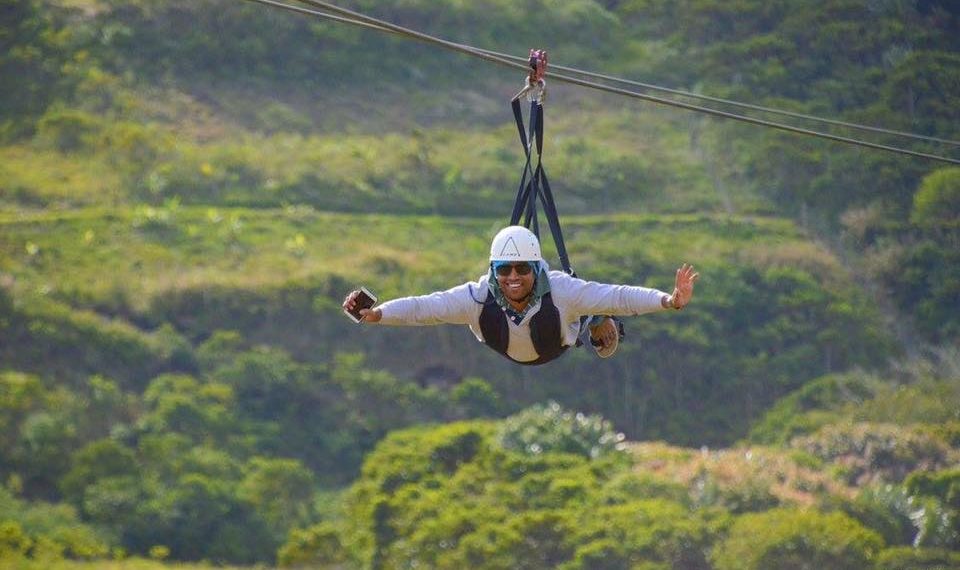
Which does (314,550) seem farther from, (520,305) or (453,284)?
(520,305)

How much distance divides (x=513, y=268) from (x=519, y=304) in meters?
0.25

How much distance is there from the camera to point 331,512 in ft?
114

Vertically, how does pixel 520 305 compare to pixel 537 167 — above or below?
below

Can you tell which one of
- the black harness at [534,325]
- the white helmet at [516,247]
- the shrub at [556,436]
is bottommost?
the black harness at [534,325]

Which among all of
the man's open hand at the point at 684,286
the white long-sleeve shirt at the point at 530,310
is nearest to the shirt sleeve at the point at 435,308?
the white long-sleeve shirt at the point at 530,310

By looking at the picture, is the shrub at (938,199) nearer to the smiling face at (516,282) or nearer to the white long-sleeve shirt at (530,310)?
the white long-sleeve shirt at (530,310)

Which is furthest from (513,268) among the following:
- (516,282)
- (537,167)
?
(537,167)

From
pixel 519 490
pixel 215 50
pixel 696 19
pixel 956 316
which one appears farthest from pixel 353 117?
pixel 519 490

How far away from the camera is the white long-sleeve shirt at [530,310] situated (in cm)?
996

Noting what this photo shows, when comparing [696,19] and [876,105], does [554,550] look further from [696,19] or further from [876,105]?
[696,19]

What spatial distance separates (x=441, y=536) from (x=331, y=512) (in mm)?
6454

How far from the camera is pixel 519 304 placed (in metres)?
10.3

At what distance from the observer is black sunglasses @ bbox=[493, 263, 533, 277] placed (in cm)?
1015

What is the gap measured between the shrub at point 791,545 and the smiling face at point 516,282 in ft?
60.1
